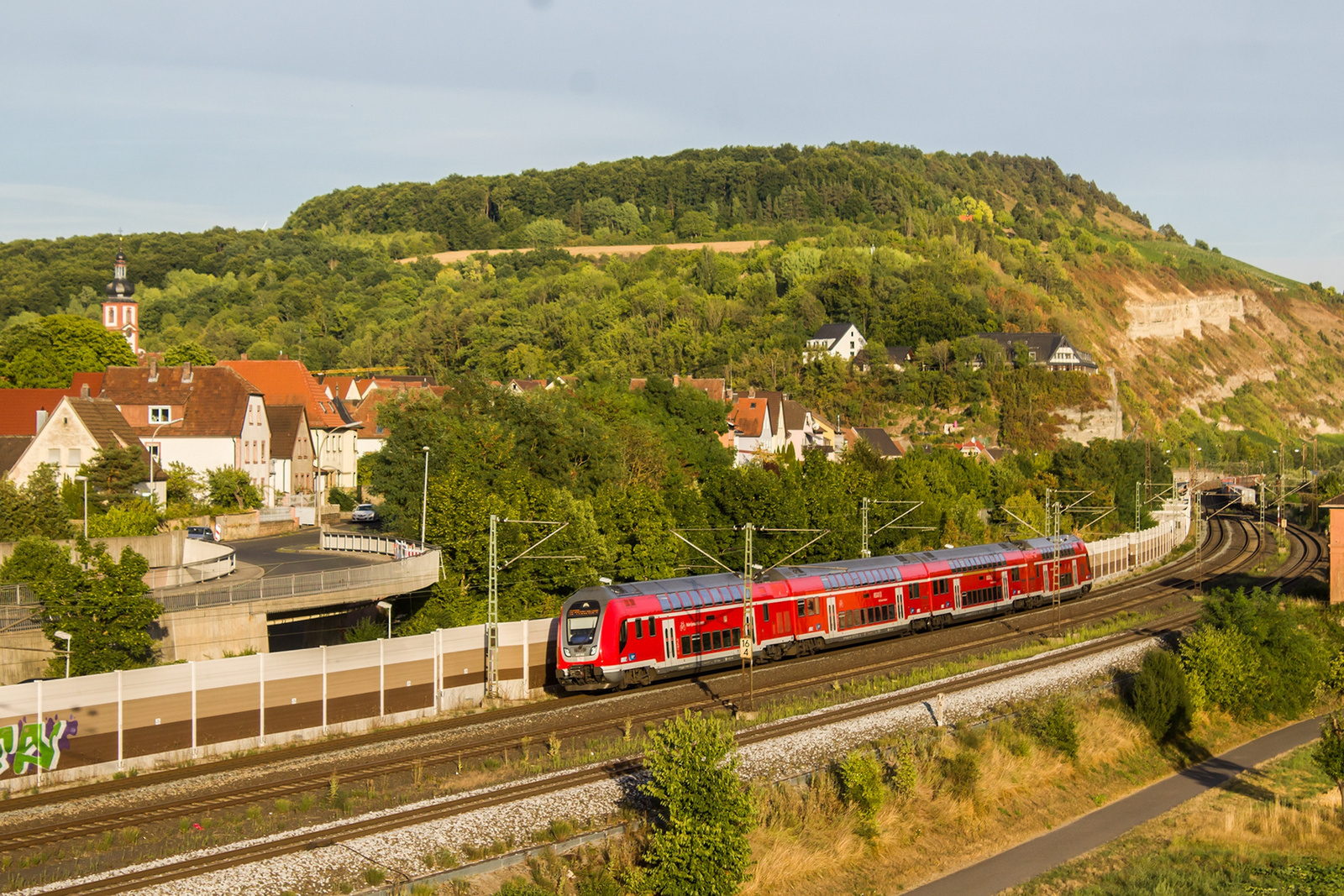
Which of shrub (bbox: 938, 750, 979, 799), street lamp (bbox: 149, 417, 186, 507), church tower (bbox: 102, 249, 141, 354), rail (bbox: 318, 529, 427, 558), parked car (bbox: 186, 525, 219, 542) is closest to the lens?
shrub (bbox: 938, 750, 979, 799)

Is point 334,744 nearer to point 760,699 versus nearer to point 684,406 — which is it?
point 760,699

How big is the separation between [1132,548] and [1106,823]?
5563cm

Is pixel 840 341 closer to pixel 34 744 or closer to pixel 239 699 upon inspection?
pixel 239 699

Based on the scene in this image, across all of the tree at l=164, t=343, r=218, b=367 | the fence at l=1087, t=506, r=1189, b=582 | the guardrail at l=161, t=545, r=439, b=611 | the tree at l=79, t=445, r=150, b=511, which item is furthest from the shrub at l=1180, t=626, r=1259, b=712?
the tree at l=164, t=343, r=218, b=367

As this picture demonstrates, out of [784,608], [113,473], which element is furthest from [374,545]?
[784,608]

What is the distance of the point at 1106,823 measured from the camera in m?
29.4

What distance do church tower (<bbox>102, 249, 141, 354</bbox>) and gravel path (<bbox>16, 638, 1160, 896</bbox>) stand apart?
357 ft

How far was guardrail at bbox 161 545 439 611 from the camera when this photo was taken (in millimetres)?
35094

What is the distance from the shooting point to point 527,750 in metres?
29.1

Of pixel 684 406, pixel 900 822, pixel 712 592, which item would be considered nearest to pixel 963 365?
pixel 684 406

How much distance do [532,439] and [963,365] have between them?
94137 mm

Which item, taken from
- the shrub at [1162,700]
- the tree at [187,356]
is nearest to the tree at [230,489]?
the tree at [187,356]

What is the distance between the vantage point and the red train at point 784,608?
3538cm

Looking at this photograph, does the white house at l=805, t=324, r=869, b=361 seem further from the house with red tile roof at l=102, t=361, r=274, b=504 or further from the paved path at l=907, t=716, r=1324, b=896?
the paved path at l=907, t=716, r=1324, b=896
